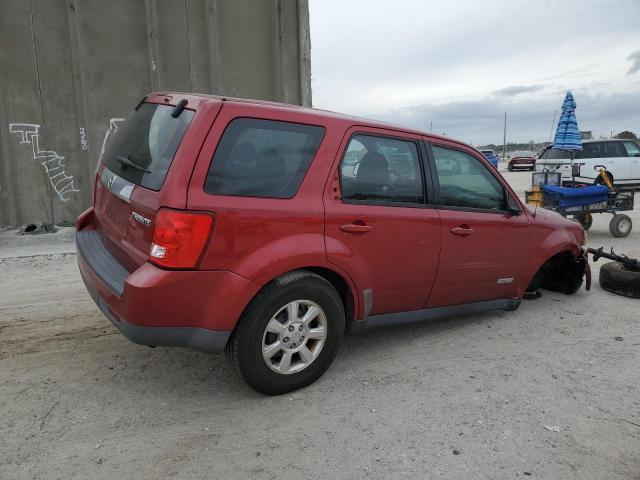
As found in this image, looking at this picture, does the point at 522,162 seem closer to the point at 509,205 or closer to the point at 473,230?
the point at 509,205

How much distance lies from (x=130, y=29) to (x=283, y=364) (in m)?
7.47

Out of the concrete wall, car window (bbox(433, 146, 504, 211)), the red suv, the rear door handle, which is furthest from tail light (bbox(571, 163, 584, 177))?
the rear door handle

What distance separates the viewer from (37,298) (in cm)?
493

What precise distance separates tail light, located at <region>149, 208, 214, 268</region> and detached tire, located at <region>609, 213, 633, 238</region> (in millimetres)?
8910

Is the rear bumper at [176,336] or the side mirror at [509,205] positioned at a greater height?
the side mirror at [509,205]

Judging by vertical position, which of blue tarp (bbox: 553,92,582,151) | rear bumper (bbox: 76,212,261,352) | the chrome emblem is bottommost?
rear bumper (bbox: 76,212,261,352)

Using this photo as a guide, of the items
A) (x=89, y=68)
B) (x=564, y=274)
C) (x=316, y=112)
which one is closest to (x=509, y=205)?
(x=564, y=274)

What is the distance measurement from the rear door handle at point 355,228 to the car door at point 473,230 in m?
0.73

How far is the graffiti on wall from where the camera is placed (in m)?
7.97

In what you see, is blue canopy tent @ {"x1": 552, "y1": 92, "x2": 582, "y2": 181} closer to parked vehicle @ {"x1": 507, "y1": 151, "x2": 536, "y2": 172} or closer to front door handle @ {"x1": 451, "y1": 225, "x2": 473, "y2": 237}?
front door handle @ {"x1": 451, "y1": 225, "x2": 473, "y2": 237}

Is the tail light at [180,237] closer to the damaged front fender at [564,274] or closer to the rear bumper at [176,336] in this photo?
the rear bumper at [176,336]

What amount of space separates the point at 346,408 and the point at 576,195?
730 centimetres

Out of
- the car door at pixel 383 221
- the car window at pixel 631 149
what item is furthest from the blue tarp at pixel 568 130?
the car door at pixel 383 221

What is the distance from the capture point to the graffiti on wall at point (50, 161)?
7969 millimetres
